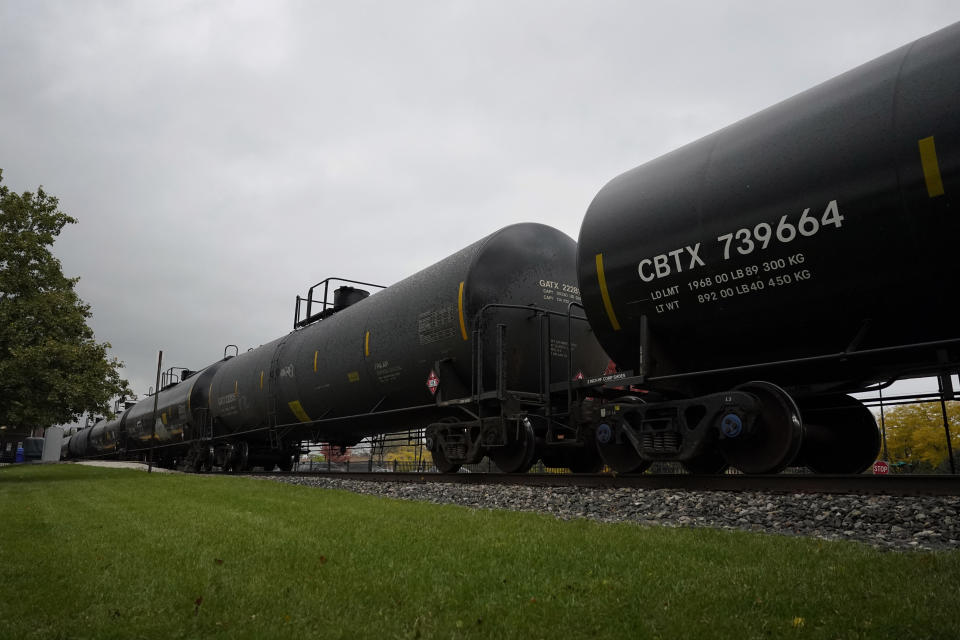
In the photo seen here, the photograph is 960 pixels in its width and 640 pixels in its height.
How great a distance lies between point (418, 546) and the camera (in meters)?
4.81

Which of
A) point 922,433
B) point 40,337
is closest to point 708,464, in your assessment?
point 40,337

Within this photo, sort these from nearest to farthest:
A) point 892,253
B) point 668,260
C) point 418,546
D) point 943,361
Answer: point 418,546, point 892,253, point 943,361, point 668,260

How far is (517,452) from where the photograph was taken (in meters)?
9.74

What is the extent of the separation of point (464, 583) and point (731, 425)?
12.1 feet

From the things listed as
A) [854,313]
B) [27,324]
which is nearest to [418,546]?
[854,313]

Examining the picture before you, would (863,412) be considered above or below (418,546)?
above

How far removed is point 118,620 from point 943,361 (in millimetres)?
6368

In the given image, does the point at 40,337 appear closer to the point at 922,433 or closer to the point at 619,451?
the point at 619,451

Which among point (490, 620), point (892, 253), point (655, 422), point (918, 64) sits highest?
point (918, 64)

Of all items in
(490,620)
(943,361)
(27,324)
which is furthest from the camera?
(27,324)

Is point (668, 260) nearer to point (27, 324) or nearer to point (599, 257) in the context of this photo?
point (599, 257)

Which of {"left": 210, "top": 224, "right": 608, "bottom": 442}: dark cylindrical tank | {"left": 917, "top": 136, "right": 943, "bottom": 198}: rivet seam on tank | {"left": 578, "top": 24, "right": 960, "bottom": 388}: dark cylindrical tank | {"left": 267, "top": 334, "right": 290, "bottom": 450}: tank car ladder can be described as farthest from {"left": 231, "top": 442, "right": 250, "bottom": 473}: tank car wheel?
{"left": 917, "top": 136, "right": 943, "bottom": 198}: rivet seam on tank

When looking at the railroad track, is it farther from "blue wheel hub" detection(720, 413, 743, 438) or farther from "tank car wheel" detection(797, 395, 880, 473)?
"tank car wheel" detection(797, 395, 880, 473)

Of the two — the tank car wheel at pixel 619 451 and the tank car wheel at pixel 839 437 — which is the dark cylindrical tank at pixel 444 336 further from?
the tank car wheel at pixel 839 437
